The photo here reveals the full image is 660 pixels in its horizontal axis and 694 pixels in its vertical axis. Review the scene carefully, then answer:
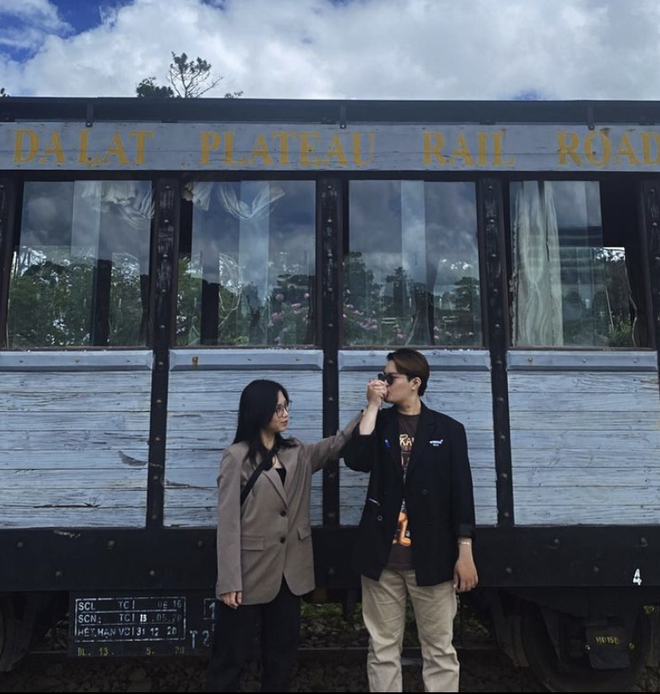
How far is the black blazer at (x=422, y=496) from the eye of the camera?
2.72 metres

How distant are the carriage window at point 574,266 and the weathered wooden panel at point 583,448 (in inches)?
10.9

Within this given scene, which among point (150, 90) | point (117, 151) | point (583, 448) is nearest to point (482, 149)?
point (583, 448)

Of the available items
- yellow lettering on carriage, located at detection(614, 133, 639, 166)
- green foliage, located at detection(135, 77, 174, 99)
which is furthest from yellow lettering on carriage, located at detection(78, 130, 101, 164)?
green foliage, located at detection(135, 77, 174, 99)

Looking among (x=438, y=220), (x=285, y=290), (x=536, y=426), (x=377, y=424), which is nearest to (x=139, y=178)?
(x=285, y=290)

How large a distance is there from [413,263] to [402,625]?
6.26 ft

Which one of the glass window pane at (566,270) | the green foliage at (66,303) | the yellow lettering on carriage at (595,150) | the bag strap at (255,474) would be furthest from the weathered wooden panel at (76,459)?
the yellow lettering on carriage at (595,150)

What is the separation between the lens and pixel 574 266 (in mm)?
3615

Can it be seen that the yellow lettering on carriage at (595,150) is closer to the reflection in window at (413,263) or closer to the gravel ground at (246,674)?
the reflection in window at (413,263)

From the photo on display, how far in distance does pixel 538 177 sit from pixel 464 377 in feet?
4.14

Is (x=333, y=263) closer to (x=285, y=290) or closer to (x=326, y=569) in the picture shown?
(x=285, y=290)

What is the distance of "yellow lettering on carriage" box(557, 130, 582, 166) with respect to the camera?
11.6ft

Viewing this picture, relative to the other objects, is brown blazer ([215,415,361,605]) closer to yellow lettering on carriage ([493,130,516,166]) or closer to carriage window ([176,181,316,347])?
carriage window ([176,181,316,347])

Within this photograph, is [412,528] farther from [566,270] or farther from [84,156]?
[84,156]

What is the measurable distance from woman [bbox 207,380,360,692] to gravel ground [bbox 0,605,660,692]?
121cm
